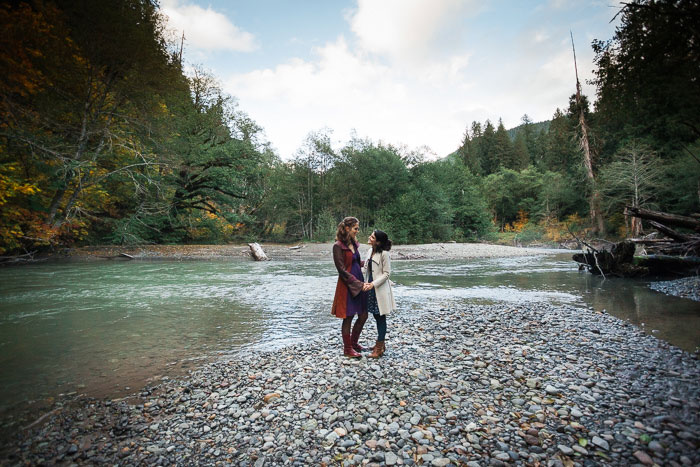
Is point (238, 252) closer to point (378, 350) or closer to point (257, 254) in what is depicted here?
point (257, 254)

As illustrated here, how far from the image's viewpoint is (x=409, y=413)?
3.36 m

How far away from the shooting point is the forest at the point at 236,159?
27.0ft

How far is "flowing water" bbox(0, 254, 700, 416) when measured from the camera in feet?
15.6

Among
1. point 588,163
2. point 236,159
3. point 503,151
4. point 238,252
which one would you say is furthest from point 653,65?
point 503,151

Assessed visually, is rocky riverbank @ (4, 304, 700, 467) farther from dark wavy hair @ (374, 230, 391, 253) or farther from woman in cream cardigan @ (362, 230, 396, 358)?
dark wavy hair @ (374, 230, 391, 253)

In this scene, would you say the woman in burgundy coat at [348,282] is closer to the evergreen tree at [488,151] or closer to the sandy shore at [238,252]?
the sandy shore at [238,252]

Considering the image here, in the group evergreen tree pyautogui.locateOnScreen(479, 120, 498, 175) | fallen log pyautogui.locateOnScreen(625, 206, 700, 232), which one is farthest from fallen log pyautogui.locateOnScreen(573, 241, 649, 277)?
evergreen tree pyautogui.locateOnScreen(479, 120, 498, 175)

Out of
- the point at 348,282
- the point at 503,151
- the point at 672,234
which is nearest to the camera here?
the point at 348,282

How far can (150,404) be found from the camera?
3.69 metres

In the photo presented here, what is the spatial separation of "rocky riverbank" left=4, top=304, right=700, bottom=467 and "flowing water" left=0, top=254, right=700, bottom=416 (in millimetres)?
879

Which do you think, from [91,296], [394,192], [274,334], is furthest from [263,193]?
[274,334]

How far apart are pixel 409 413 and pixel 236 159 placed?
2951 centimetres

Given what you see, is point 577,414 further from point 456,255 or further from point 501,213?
point 501,213

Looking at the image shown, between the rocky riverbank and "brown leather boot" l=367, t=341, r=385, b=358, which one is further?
"brown leather boot" l=367, t=341, r=385, b=358
